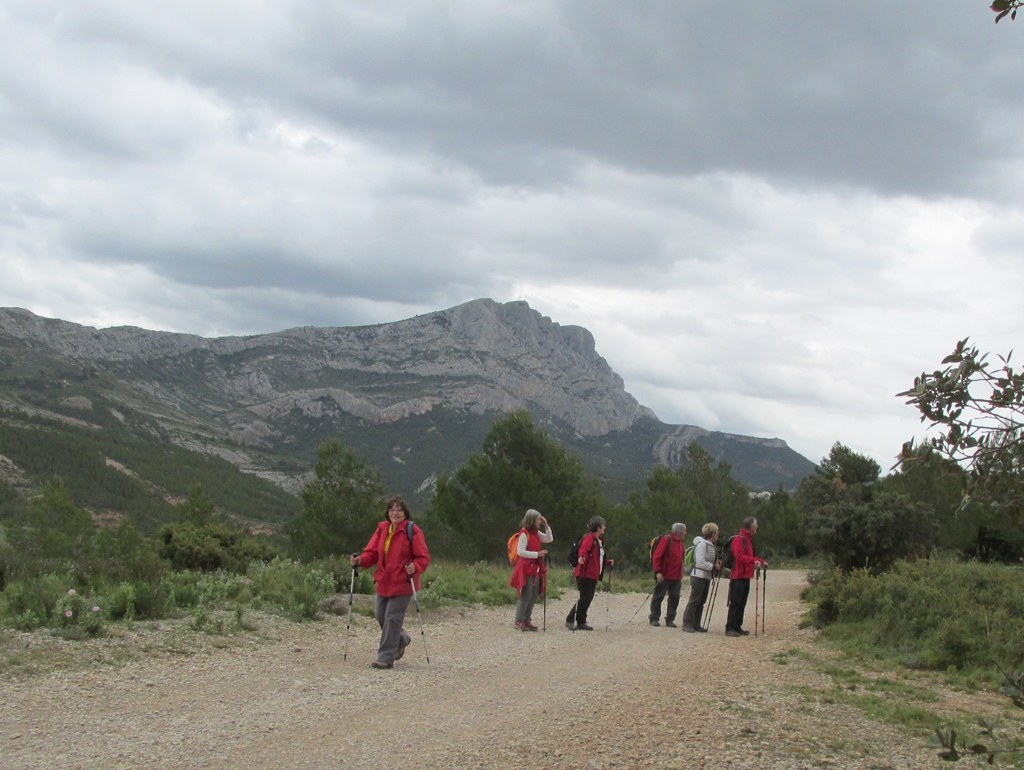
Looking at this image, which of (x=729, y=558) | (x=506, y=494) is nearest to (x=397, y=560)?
(x=729, y=558)

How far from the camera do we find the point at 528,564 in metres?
13.7

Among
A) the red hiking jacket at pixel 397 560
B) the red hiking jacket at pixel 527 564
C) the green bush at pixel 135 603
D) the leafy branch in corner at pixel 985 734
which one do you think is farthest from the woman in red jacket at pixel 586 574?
the leafy branch in corner at pixel 985 734

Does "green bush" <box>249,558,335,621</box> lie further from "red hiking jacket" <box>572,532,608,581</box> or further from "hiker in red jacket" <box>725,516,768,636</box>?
"hiker in red jacket" <box>725,516,768,636</box>

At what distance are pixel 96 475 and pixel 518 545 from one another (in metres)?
82.7

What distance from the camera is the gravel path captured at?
622 centimetres

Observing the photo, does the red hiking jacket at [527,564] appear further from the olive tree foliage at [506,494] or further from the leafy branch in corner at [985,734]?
the olive tree foliage at [506,494]

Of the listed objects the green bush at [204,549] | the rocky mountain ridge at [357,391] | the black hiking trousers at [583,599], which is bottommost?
the green bush at [204,549]

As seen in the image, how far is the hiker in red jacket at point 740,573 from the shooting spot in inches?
555

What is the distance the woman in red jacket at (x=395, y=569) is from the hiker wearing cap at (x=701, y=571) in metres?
6.07

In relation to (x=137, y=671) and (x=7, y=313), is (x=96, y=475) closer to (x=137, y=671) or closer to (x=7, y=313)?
(x=137, y=671)

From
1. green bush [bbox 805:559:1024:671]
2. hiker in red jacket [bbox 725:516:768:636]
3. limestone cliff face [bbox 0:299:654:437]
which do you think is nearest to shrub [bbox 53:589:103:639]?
hiker in red jacket [bbox 725:516:768:636]

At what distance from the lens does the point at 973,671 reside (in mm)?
10320

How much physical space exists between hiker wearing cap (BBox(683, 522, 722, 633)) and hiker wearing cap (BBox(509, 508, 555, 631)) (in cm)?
265

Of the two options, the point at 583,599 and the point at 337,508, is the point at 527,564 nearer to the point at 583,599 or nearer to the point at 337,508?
the point at 583,599
